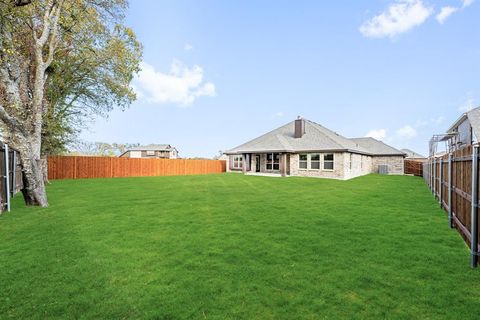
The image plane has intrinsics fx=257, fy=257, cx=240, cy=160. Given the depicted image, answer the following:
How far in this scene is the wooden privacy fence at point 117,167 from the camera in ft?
70.7

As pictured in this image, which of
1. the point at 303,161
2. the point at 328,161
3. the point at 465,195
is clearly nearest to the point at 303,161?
the point at 303,161

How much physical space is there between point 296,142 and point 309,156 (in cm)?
262

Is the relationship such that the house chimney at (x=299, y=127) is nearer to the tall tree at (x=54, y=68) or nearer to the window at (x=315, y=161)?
the window at (x=315, y=161)

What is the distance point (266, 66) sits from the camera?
2480 cm

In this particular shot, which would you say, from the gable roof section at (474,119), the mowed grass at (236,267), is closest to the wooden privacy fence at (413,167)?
the gable roof section at (474,119)

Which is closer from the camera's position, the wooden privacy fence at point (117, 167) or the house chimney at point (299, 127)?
the wooden privacy fence at point (117, 167)

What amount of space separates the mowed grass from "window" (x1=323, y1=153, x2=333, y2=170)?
15008 mm

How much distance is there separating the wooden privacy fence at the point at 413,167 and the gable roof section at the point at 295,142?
629 cm

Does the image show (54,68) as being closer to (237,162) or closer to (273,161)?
(273,161)

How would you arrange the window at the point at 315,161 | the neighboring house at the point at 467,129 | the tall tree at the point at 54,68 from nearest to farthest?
the tall tree at the point at 54,68, the neighboring house at the point at 467,129, the window at the point at 315,161

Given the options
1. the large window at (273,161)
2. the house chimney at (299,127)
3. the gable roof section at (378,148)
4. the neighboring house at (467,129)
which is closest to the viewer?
the neighboring house at (467,129)

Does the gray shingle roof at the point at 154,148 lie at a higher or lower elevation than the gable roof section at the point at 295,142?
higher

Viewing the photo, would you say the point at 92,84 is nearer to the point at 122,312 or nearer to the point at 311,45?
the point at 311,45

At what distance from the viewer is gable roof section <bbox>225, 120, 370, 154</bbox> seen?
2289 cm
